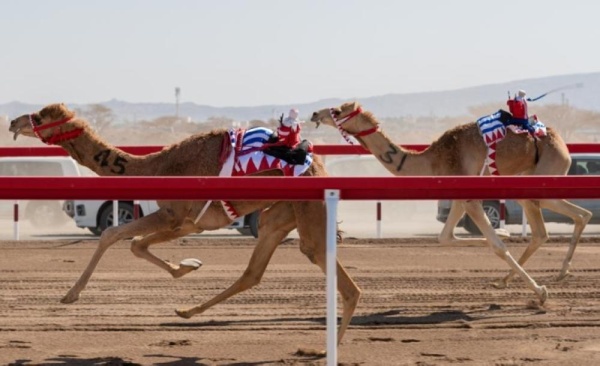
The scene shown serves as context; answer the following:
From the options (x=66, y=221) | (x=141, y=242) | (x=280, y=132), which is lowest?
(x=66, y=221)

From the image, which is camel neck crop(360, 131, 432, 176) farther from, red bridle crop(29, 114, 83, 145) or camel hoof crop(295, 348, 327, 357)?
camel hoof crop(295, 348, 327, 357)

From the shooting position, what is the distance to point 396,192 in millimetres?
8305

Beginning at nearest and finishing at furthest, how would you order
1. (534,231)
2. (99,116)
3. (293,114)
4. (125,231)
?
(125,231)
(293,114)
(534,231)
(99,116)

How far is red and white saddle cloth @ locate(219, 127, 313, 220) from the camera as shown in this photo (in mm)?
11094

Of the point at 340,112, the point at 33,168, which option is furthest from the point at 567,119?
the point at 340,112

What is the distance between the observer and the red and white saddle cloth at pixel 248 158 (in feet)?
36.4

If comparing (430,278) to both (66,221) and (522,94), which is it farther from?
(66,221)

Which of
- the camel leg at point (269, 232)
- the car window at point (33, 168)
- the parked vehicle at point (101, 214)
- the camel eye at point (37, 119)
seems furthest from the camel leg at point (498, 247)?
the car window at point (33, 168)

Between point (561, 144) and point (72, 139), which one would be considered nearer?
point (72, 139)

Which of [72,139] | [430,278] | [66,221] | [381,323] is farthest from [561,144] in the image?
[66,221]

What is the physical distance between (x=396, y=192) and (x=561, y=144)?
767cm

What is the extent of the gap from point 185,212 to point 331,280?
3411mm

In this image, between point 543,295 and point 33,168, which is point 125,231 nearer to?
point 543,295

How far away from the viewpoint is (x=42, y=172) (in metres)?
26.8
